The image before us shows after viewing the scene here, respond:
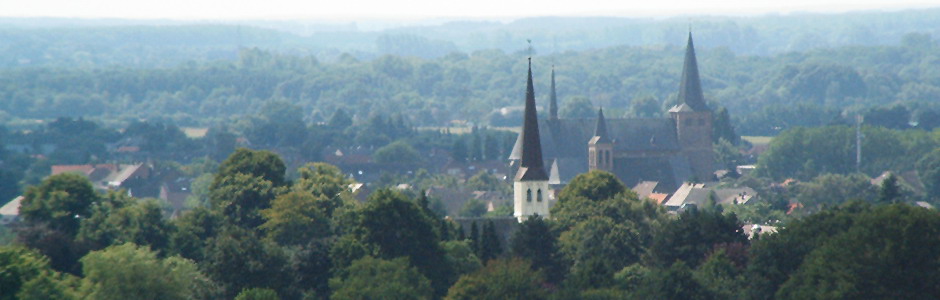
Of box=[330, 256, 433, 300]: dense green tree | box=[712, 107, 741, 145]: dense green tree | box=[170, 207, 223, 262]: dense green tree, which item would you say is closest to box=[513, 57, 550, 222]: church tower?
box=[170, 207, 223, 262]: dense green tree

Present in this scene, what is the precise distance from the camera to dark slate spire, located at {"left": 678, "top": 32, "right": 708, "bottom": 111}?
137 meters

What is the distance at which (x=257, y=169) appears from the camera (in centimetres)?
7638

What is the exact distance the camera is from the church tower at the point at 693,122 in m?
137

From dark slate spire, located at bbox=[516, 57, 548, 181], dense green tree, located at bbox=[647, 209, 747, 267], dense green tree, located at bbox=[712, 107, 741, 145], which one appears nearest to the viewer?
dense green tree, located at bbox=[647, 209, 747, 267]

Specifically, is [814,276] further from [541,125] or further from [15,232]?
[541,125]

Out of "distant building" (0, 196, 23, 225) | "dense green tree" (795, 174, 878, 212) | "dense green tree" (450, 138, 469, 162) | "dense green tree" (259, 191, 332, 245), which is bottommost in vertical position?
"dense green tree" (450, 138, 469, 162)

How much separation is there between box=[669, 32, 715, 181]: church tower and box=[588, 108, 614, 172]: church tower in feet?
21.1

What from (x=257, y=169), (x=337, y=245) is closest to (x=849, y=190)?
(x=257, y=169)

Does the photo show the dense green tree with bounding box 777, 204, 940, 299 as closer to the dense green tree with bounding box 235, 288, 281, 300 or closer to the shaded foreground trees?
the shaded foreground trees

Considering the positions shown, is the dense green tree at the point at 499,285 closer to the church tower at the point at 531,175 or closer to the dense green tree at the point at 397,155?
the church tower at the point at 531,175

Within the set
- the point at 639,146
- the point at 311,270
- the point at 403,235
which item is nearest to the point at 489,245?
the point at 403,235

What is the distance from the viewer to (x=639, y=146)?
5320 inches

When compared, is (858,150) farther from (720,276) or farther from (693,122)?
(720,276)

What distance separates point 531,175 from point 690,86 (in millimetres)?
60739
